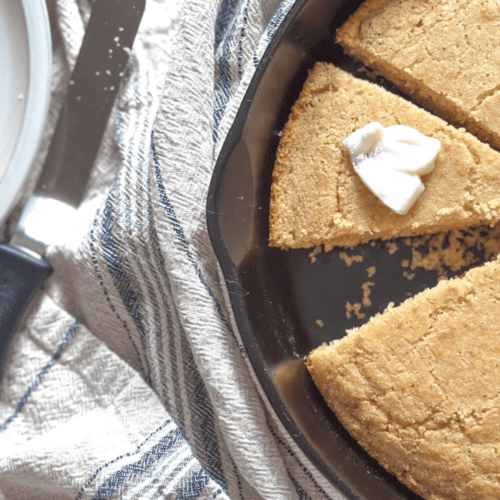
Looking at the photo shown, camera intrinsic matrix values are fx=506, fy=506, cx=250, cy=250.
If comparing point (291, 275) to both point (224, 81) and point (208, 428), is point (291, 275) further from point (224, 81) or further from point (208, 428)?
point (224, 81)

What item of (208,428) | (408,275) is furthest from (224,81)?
(208,428)

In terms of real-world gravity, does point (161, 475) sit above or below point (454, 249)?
below

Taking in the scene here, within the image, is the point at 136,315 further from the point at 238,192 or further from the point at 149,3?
the point at 149,3

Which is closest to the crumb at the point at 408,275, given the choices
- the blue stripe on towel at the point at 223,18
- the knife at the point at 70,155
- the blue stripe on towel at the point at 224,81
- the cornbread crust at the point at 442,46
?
the cornbread crust at the point at 442,46

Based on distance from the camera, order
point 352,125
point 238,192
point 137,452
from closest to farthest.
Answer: point 238,192
point 352,125
point 137,452

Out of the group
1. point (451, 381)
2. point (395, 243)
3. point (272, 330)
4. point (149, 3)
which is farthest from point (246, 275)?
point (149, 3)

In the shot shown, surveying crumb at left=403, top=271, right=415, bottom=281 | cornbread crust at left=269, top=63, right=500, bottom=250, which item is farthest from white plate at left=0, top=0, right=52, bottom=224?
crumb at left=403, top=271, right=415, bottom=281
